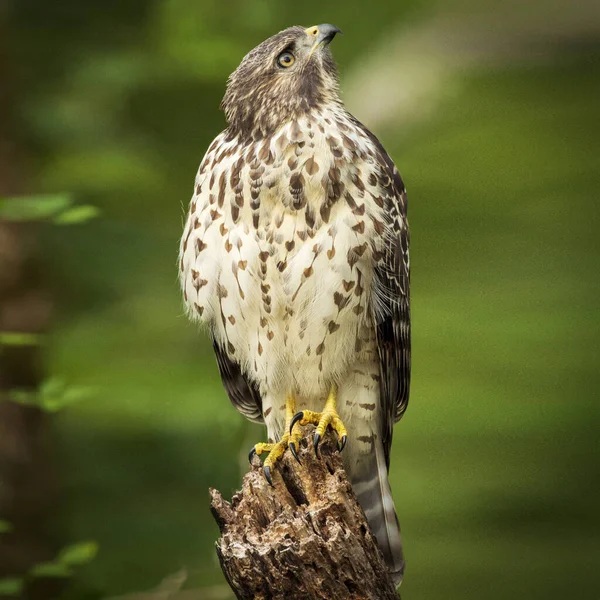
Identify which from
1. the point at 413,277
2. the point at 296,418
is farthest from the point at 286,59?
the point at 413,277

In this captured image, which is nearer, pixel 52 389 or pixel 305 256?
pixel 305 256

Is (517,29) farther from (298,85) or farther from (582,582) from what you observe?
(298,85)

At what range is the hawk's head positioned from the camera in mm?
2760

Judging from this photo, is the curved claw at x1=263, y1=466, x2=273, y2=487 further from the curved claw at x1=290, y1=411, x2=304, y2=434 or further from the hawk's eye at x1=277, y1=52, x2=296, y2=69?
the hawk's eye at x1=277, y1=52, x2=296, y2=69

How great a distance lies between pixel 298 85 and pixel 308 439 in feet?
3.10

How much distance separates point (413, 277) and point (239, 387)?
9.35ft

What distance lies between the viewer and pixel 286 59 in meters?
2.81

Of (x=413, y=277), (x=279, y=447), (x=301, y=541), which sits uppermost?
(x=413, y=277)

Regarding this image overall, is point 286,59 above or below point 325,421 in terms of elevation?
above

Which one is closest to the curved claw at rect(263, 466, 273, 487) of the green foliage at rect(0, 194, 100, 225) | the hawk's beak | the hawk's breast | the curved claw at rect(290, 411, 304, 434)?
the curved claw at rect(290, 411, 304, 434)

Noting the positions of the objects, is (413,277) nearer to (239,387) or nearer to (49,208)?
(239,387)

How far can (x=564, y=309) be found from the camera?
5.96m

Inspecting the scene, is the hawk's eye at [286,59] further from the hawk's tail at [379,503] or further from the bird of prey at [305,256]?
the hawk's tail at [379,503]

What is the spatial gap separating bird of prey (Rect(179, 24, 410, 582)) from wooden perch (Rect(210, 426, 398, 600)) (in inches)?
4.4
